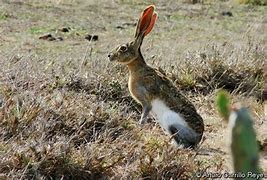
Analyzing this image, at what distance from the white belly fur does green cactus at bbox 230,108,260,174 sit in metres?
3.76

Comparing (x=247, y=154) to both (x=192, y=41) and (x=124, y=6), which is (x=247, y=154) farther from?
(x=124, y=6)

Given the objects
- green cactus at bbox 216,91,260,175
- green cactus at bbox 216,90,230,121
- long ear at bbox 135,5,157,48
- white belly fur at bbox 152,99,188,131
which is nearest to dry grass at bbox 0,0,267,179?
white belly fur at bbox 152,99,188,131

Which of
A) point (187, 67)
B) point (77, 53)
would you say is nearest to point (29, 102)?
point (187, 67)

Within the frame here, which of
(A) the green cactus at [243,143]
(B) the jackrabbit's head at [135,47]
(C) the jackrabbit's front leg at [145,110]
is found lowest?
(C) the jackrabbit's front leg at [145,110]

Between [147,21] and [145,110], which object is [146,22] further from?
[145,110]

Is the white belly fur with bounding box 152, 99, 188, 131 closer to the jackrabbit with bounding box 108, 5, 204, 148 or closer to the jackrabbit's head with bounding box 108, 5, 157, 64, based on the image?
the jackrabbit with bounding box 108, 5, 204, 148

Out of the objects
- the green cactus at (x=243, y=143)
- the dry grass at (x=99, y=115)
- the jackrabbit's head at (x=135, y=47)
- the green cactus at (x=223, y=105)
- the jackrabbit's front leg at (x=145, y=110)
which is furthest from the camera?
the jackrabbit's head at (x=135, y=47)

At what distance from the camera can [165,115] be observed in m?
5.39

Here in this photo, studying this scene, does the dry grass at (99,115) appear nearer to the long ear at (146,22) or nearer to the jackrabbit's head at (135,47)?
the jackrabbit's head at (135,47)

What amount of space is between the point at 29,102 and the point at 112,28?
9.86m

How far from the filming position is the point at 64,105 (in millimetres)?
5168

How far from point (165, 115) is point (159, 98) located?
16 centimetres

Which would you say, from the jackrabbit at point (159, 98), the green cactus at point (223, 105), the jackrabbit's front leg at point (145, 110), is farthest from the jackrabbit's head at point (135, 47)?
the green cactus at point (223, 105)

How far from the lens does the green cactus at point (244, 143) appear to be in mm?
1523
